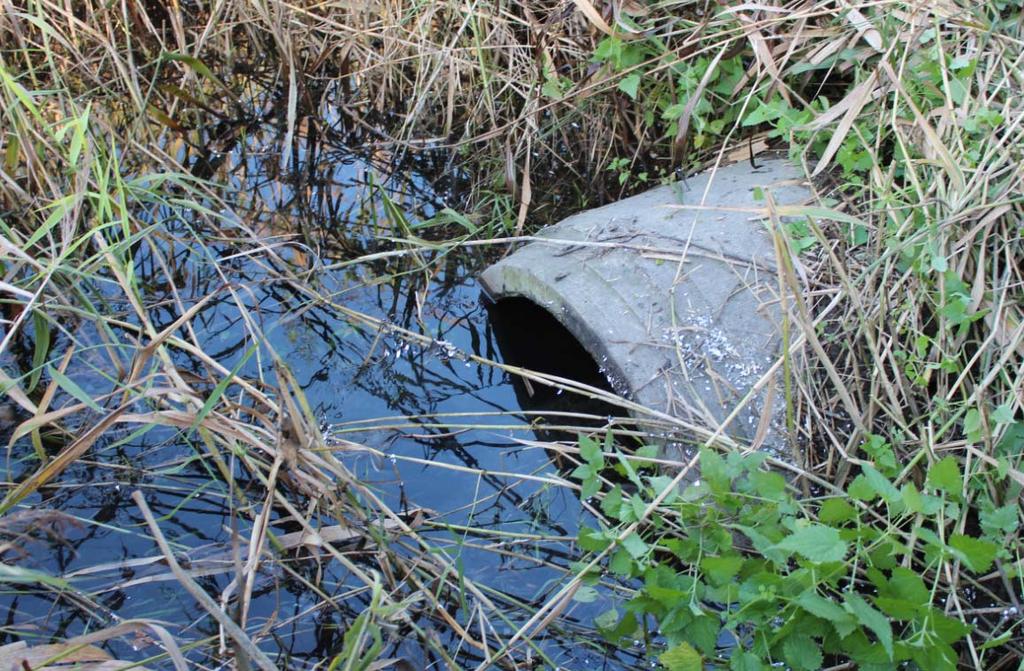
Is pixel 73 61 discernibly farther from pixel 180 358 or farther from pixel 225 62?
pixel 180 358

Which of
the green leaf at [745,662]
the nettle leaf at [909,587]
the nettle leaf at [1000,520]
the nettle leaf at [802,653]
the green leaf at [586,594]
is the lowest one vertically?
the green leaf at [586,594]

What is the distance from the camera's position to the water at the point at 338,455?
1913mm

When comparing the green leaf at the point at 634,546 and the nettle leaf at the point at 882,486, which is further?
the green leaf at the point at 634,546

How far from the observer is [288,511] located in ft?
6.93

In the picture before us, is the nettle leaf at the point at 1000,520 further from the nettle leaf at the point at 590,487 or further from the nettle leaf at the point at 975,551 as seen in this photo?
the nettle leaf at the point at 590,487

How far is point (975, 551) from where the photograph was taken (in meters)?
1.58

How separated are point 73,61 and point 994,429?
→ 3404 millimetres

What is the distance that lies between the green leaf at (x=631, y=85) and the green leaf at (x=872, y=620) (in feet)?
5.66

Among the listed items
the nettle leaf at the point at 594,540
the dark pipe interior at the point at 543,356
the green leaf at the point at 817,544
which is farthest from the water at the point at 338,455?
the green leaf at the point at 817,544

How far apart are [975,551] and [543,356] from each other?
141 cm

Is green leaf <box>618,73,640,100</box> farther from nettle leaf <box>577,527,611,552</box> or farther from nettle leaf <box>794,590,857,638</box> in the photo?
nettle leaf <box>794,590,857,638</box>

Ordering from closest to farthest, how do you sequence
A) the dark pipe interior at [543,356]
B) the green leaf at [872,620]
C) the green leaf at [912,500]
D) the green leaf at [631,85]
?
the green leaf at [872,620]
the green leaf at [912,500]
the dark pipe interior at [543,356]
the green leaf at [631,85]

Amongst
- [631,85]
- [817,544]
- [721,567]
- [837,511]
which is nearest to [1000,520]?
[837,511]

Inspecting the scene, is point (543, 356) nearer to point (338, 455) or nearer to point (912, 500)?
point (338, 455)
